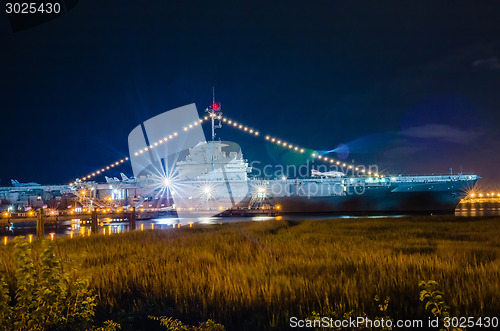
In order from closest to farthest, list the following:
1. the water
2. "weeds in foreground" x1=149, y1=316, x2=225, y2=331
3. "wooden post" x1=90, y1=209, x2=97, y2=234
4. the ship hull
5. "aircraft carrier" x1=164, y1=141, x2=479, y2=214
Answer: "weeds in foreground" x1=149, y1=316, x2=225, y2=331 → "wooden post" x1=90, y1=209, x2=97, y2=234 → the water → the ship hull → "aircraft carrier" x1=164, y1=141, x2=479, y2=214

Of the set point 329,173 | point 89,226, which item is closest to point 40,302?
point 89,226

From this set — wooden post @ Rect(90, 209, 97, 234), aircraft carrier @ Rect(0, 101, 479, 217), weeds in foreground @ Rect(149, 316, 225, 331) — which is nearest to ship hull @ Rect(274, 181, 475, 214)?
aircraft carrier @ Rect(0, 101, 479, 217)

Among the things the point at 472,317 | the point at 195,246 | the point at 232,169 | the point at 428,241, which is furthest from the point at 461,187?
the point at 472,317

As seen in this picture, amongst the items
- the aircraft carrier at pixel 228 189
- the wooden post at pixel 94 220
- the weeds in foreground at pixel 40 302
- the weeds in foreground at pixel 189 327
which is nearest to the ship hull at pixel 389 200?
the aircraft carrier at pixel 228 189

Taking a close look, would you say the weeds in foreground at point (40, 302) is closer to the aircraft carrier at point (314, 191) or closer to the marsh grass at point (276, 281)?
the marsh grass at point (276, 281)

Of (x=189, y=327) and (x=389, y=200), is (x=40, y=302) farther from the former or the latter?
(x=389, y=200)

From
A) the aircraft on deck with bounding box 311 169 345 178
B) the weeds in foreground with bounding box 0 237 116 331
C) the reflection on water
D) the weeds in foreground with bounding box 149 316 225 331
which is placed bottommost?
the reflection on water

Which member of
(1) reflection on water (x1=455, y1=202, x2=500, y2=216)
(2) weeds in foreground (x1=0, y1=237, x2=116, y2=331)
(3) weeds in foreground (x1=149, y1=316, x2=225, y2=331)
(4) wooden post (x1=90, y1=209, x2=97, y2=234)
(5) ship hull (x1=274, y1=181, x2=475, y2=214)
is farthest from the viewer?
(5) ship hull (x1=274, y1=181, x2=475, y2=214)

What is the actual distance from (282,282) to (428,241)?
23.5 feet

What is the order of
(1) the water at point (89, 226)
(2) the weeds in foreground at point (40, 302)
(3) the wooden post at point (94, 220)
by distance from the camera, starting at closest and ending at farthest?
(2) the weeds in foreground at point (40, 302), (3) the wooden post at point (94, 220), (1) the water at point (89, 226)

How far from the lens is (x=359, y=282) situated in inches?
227

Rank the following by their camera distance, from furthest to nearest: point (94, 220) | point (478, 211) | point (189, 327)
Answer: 1. point (478, 211)
2. point (94, 220)
3. point (189, 327)

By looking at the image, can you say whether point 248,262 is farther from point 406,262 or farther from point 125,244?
point 125,244

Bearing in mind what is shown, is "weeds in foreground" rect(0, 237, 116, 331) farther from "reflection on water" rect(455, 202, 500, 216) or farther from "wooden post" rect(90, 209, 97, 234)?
"reflection on water" rect(455, 202, 500, 216)
